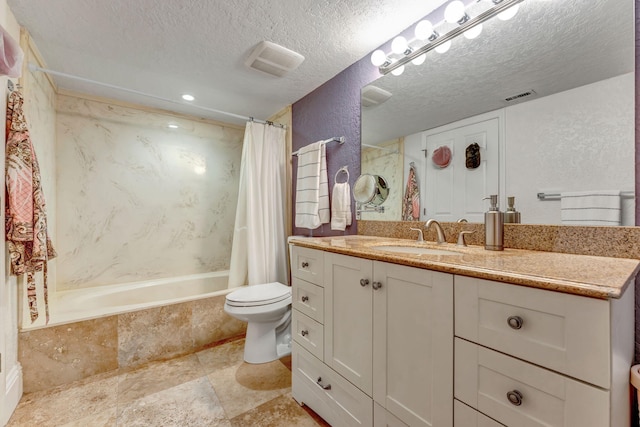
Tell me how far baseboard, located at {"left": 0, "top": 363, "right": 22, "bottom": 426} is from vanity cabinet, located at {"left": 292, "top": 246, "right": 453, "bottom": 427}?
1439 millimetres

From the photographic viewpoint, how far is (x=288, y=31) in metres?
1.60

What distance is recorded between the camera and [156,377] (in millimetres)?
1670

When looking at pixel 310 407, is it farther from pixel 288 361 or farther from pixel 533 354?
pixel 533 354

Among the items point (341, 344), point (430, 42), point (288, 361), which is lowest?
point (288, 361)

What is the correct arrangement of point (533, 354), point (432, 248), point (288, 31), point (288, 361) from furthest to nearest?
point (288, 361) → point (288, 31) → point (432, 248) → point (533, 354)

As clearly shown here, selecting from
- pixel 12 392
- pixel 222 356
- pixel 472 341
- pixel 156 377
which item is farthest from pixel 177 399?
pixel 472 341

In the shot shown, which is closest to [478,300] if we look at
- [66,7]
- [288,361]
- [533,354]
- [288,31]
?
[533,354]

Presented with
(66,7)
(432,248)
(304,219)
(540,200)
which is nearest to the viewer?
(540,200)

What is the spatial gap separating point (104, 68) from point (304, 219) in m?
1.87

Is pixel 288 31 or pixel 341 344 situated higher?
pixel 288 31

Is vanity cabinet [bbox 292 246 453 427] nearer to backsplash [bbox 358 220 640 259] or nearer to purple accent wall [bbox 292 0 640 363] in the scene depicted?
backsplash [bbox 358 220 640 259]

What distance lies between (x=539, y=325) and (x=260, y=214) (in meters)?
2.17

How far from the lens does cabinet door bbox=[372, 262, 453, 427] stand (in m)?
0.78

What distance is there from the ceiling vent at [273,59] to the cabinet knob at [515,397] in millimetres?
1989
